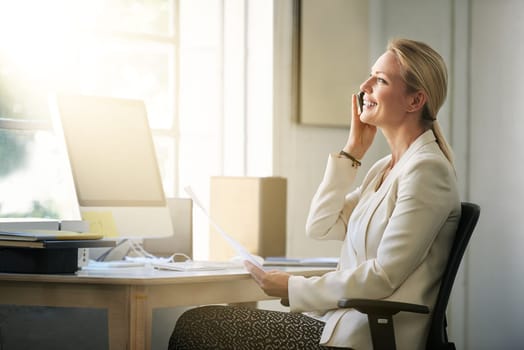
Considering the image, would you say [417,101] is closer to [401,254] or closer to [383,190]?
[383,190]

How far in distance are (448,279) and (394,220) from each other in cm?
20

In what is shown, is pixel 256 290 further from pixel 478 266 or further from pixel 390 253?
pixel 478 266

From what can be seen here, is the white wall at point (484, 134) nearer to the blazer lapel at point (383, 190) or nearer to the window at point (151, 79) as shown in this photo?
the window at point (151, 79)

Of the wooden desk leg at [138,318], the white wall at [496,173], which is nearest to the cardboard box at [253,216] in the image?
the wooden desk leg at [138,318]

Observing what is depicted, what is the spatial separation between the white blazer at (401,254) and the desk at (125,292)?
0.28m

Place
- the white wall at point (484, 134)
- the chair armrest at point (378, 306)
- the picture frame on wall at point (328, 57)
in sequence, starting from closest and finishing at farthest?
1. the chair armrest at point (378, 306)
2. the picture frame on wall at point (328, 57)
3. the white wall at point (484, 134)

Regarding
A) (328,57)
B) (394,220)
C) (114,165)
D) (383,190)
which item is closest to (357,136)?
(383,190)

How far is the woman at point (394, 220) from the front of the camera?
2.09 meters

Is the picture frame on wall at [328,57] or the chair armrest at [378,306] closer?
the chair armrest at [378,306]

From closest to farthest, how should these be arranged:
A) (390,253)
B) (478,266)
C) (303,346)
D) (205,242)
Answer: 1. (390,253)
2. (303,346)
3. (205,242)
4. (478,266)

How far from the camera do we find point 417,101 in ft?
7.65

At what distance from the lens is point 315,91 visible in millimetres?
3797

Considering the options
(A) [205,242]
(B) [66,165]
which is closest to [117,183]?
(B) [66,165]

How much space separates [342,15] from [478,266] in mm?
1567
